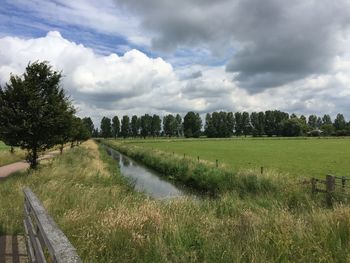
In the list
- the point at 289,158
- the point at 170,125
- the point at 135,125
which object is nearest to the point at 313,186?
the point at 289,158

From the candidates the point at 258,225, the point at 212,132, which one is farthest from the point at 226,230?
the point at 212,132

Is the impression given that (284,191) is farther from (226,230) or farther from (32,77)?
(32,77)

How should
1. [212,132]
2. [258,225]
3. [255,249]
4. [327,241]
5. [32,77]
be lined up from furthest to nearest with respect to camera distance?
[212,132] < [32,77] < [258,225] < [327,241] < [255,249]

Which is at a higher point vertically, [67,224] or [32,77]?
[32,77]

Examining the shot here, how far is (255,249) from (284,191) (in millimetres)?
11847

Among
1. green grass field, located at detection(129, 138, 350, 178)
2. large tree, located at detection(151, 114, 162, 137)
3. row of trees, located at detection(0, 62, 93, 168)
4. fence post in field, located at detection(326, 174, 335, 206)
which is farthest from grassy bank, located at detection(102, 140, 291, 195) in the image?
large tree, located at detection(151, 114, 162, 137)

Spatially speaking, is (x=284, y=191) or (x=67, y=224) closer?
(x=67, y=224)

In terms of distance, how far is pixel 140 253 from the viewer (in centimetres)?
620

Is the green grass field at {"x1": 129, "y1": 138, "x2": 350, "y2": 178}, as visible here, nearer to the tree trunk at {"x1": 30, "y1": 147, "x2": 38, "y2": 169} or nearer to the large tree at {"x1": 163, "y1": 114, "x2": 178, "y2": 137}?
the tree trunk at {"x1": 30, "y1": 147, "x2": 38, "y2": 169}

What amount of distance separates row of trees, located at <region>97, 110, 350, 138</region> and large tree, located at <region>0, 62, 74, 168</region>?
148m

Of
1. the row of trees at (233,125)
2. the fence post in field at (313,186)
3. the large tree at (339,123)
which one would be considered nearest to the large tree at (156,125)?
the row of trees at (233,125)

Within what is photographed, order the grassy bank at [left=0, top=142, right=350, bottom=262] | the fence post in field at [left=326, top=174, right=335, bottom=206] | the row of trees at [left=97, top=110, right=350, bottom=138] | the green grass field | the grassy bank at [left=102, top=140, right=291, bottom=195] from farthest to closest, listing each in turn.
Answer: the row of trees at [left=97, top=110, right=350, bottom=138] → the green grass field → the grassy bank at [left=102, top=140, right=291, bottom=195] → the fence post in field at [left=326, top=174, right=335, bottom=206] → the grassy bank at [left=0, top=142, right=350, bottom=262]

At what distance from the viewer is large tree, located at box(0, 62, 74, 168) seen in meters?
20.5

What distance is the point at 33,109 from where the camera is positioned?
2080cm
